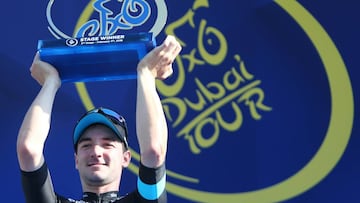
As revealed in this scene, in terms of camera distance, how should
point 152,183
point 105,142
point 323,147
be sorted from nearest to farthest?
1. point 152,183
2. point 105,142
3. point 323,147

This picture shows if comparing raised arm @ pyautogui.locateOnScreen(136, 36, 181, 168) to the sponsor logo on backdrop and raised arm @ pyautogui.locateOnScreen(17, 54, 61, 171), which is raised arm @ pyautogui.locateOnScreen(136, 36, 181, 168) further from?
the sponsor logo on backdrop

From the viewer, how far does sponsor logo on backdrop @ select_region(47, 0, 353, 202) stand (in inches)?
77.9

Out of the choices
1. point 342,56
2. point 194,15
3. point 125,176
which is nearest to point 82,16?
point 194,15

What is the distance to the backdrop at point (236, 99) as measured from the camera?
199 cm

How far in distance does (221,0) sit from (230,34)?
0.12m

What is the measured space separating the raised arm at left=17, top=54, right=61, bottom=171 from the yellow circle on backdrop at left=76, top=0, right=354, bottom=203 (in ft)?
2.63

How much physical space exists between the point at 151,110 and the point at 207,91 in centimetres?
84

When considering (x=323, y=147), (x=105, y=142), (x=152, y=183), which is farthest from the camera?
(x=323, y=147)

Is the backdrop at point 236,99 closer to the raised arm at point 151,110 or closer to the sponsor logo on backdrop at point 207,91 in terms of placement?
the sponsor logo on backdrop at point 207,91

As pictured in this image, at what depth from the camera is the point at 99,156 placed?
129 centimetres

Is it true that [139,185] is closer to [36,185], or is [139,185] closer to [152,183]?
[152,183]

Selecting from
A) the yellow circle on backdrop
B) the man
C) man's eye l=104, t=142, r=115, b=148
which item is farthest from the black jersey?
the yellow circle on backdrop

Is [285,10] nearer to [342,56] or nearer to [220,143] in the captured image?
[342,56]

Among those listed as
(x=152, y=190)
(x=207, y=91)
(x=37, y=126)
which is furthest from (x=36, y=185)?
(x=207, y=91)
